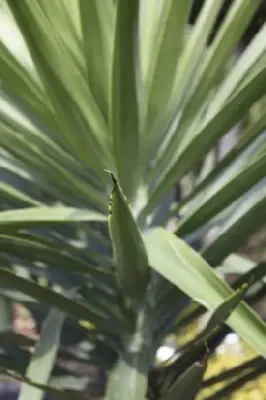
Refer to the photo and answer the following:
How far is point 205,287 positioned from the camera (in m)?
0.40

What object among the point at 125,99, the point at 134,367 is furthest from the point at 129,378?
the point at 125,99

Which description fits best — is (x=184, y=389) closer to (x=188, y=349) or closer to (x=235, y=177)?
(x=188, y=349)

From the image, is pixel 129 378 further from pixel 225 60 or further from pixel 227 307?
pixel 225 60

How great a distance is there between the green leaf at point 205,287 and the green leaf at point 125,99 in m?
0.10

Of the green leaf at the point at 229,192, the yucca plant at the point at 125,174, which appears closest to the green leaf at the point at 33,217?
the yucca plant at the point at 125,174

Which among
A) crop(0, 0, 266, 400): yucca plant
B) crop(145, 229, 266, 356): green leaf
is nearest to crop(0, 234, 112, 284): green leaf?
crop(0, 0, 266, 400): yucca plant

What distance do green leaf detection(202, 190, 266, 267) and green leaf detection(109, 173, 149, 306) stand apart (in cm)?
7

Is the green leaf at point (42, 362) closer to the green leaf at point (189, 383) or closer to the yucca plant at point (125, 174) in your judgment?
the yucca plant at point (125, 174)

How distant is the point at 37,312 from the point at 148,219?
178mm

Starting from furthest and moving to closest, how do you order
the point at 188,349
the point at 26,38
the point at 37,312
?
the point at 37,312 → the point at 188,349 → the point at 26,38

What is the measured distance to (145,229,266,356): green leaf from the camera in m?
0.40

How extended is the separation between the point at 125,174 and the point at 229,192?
0.09 meters

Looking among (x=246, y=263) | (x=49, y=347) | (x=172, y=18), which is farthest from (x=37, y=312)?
(x=172, y=18)

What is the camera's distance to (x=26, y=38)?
413 mm
